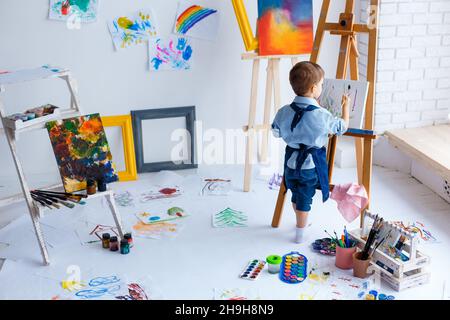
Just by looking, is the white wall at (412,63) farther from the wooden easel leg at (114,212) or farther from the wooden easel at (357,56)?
the wooden easel leg at (114,212)

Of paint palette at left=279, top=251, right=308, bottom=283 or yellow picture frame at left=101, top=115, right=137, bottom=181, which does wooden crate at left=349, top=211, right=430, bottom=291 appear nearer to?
paint palette at left=279, top=251, right=308, bottom=283

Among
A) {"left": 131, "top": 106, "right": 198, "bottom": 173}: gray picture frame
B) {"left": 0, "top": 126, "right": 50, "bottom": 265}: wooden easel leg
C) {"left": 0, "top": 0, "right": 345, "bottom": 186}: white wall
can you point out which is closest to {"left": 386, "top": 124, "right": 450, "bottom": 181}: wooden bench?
{"left": 0, "top": 0, "right": 345, "bottom": 186}: white wall

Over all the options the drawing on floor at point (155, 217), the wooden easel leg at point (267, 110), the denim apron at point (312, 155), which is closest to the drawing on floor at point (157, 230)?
the drawing on floor at point (155, 217)

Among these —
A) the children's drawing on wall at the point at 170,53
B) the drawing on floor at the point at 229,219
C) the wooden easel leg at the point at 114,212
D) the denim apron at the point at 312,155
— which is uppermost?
the children's drawing on wall at the point at 170,53

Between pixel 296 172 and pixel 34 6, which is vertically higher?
pixel 34 6

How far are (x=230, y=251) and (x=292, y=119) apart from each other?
82 centimetres

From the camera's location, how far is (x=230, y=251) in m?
3.51

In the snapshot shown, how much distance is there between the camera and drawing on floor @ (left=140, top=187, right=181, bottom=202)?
167 inches

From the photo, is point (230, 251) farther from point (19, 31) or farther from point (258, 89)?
point (19, 31)

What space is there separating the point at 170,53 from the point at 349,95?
5.12ft

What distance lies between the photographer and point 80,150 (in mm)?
3527

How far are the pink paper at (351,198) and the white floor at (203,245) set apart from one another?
0.92 ft

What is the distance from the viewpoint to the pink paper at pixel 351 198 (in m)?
3.42
